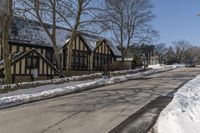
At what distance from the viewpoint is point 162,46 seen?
139 m

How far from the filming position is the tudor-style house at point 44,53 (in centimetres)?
3325

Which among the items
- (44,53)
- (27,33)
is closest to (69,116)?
(27,33)

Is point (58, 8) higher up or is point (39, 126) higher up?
point (58, 8)

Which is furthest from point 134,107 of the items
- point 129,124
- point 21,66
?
point 21,66

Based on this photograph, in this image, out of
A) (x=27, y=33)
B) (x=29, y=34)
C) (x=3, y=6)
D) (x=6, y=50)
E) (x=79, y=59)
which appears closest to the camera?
(x=6, y=50)

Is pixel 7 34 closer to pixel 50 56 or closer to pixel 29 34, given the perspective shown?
pixel 29 34

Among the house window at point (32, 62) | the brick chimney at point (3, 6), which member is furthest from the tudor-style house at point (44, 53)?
the brick chimney at point (3, 6)

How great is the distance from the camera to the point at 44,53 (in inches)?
1650

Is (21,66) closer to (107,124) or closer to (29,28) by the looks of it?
(29,28)

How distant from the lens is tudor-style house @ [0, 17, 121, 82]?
33.2 meters

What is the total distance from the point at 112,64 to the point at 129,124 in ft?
146

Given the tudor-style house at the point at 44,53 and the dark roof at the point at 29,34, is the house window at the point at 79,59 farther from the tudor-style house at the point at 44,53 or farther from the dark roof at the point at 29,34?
the dark roof at the point at 29,34

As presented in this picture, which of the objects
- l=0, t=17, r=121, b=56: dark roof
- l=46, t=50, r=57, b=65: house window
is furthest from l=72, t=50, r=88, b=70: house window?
l=46, t=50, r=57, b=65: house window

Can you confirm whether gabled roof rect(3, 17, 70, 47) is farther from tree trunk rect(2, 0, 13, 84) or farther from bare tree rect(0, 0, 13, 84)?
tree trunk rect(2, 0, 13, 84)
